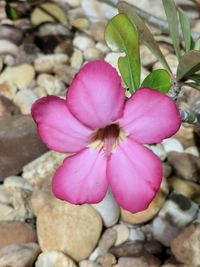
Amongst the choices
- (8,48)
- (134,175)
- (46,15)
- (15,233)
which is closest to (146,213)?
(15,233)

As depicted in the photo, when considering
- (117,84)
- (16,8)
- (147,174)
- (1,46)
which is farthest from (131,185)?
(16,8)

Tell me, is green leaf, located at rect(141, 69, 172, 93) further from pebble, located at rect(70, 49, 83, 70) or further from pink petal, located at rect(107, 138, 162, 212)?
pebble, located at rect(70, 49, 83, 70)

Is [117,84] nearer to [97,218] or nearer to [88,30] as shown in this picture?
[97,218]

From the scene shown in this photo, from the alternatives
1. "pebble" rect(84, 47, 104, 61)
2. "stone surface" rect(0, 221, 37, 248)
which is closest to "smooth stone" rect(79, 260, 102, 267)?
"stone surface" rect(0, 221, 37, 248)

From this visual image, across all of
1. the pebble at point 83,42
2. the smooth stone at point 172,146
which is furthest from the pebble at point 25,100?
the smooth stone at point 172,146

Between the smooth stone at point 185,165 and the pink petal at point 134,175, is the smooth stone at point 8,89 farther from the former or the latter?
the pink petal at point 134,175

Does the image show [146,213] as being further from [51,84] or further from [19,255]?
[51,84]
